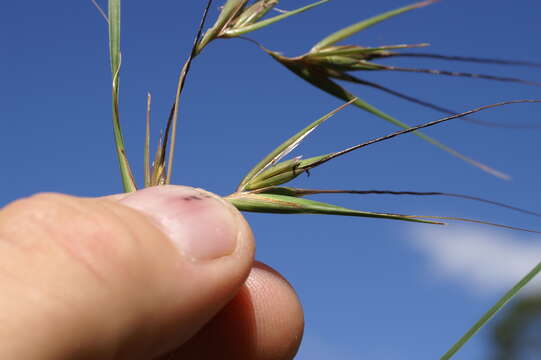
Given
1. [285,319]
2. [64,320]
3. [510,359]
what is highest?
[64,320]

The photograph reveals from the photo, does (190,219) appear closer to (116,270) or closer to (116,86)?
(116,270)

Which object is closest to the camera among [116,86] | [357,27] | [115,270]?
[115,270]

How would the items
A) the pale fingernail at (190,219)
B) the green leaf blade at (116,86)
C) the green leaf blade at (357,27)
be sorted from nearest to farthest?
the green leaf blade at (357,27) → the pale fingernail at (190,219) → the green leaf blade at (116,86)

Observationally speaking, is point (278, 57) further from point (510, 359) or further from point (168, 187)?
point (510, 359)

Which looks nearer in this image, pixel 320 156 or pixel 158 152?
pixel 320 156

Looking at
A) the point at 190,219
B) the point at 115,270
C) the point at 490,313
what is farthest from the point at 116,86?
the point at 490,313

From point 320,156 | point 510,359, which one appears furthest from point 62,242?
point 510,359

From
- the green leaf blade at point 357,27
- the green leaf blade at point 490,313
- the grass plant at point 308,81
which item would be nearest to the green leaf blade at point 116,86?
the grass plant at point 308,81

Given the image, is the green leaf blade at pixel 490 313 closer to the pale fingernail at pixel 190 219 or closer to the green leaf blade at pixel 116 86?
the pale fingernail at pixel 190 219

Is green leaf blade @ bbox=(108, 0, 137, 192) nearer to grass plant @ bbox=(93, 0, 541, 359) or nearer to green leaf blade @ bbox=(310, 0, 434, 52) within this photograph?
grass plant @ bbox=(93, 0, 541, 359)
